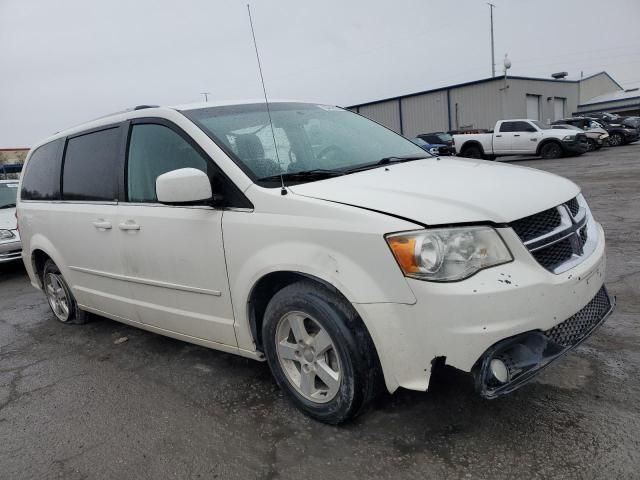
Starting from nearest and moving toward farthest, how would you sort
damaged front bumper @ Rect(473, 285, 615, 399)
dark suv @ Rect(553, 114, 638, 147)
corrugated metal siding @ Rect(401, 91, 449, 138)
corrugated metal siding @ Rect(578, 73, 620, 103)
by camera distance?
damaged front bumper @ Rect(473, 285, 615, 399)
dark suv @ Rect(553, 114, 638, 147)
corrugated metal siding @ Rect(401, 91, 449, 138)
corrugated metal siding @ Rect(578, 73, 620, 103)

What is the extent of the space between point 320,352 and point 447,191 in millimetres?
997

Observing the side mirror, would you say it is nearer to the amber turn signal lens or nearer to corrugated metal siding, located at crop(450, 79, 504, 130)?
the amber turn signal lens

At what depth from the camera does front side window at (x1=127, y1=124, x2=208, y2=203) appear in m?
3.16

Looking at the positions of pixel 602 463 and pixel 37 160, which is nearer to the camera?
pixel 602 463

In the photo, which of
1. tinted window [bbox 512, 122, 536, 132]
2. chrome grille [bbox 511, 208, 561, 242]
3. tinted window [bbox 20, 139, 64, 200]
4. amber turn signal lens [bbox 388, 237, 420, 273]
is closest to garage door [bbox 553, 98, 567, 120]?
tinted window [bbox 512, 122, 536, 132]

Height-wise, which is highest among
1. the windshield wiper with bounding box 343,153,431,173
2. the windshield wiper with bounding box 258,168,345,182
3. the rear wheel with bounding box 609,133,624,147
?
the windshield wiper with bounding box 258,168,345,182

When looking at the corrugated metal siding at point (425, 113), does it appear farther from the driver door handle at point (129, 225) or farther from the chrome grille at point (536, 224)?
the chrome grille at point (536, 224)

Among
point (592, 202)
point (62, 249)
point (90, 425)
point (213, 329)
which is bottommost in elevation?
point (592, 202)

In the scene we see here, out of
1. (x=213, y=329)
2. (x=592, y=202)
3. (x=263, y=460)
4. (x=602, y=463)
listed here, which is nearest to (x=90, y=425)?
(x=213, y=329)

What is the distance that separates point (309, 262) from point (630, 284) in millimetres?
3311

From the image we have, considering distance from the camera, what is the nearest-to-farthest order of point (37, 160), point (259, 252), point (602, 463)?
1. point (602, 463)
2. point (259, 252)
3. point (37, 160)

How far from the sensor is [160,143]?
132 inches

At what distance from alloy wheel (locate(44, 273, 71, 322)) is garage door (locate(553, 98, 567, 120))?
40.0 meters

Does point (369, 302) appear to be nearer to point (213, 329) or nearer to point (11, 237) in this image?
point (213, 329)
